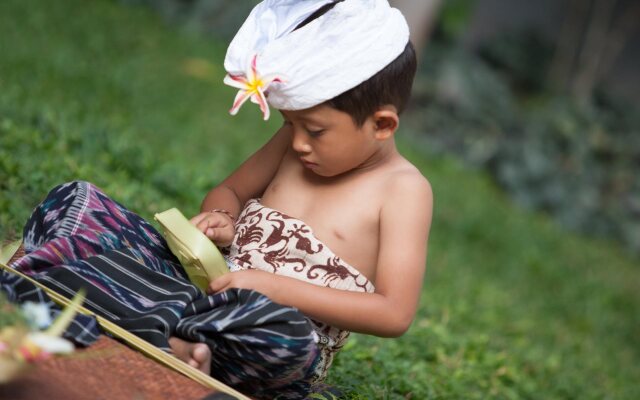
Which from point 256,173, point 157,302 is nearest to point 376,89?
point 256,173

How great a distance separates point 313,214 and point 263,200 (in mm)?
218

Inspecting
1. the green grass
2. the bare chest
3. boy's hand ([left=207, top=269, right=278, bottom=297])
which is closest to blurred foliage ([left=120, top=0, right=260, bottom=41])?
the green grass

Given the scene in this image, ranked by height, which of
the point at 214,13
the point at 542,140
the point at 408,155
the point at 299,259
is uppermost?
the point at 299,259

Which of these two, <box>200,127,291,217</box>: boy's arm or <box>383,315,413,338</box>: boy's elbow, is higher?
<box>200,127,291,217</box>: boy's arm

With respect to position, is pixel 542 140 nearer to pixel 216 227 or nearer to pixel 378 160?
pixel 378 160

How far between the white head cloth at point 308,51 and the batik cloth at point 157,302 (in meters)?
0.50

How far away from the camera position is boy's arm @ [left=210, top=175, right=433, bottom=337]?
2492 millimetres

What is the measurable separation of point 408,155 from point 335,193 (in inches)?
217

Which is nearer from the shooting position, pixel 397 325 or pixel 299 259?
pixel 397 325

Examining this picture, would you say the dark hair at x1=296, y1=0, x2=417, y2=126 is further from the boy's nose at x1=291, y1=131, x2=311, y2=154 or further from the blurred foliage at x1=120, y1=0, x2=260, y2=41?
the blurred foliage at x1=120, y1=0, x2=260, y2=41

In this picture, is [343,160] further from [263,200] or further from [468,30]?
[468,30]

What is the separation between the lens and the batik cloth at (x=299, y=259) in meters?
2.66

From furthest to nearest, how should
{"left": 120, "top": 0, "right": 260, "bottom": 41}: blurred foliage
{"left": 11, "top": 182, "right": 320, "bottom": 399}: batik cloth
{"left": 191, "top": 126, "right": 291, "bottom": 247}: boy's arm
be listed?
{"left": 120, "top": 0, "right": 260, "bottom": 41}: blurred foliage < {"left": 191, "top": 126, "right": 291, "bottom": 247}: boy's arm < {"left": 11, "top": 182, "right": 320, "bottom": 399}: batik cloth

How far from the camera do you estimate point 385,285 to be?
2.56 meters
